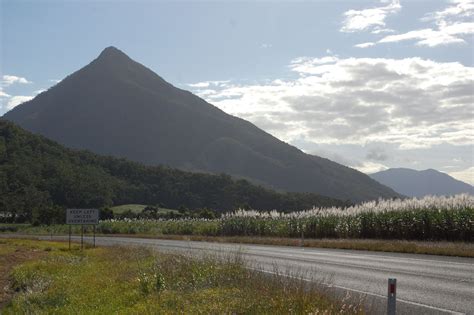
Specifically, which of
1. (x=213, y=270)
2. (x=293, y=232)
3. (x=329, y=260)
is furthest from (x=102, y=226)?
(x=213, y=270)

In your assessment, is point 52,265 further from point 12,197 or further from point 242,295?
point 12,197

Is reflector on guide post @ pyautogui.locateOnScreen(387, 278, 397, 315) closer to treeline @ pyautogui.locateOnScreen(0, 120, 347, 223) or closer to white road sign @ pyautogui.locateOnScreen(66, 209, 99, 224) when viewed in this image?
white road sign @ pyautogui.locateOnScreen(66, 209, 99, 224)

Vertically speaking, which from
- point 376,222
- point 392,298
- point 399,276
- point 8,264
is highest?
point 376,222

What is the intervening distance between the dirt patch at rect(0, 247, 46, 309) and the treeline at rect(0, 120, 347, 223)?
53802 mm

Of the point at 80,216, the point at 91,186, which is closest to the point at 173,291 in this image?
the point at 80,216

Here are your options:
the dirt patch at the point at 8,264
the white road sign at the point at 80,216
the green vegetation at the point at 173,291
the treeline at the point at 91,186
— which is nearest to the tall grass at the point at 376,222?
the white road sign at the point at 80,216

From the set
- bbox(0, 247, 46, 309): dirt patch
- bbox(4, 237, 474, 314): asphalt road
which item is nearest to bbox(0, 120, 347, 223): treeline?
bbox(0, 247, 46, 309): dirt patch

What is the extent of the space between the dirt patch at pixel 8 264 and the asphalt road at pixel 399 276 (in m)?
6.13

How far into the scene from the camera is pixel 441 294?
11.4 m

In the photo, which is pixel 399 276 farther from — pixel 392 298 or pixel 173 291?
pixel 392 298

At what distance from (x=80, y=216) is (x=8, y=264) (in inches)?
241

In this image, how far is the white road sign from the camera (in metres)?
29.7

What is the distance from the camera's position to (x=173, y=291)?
447 inches

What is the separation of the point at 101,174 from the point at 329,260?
110061 millimetres
